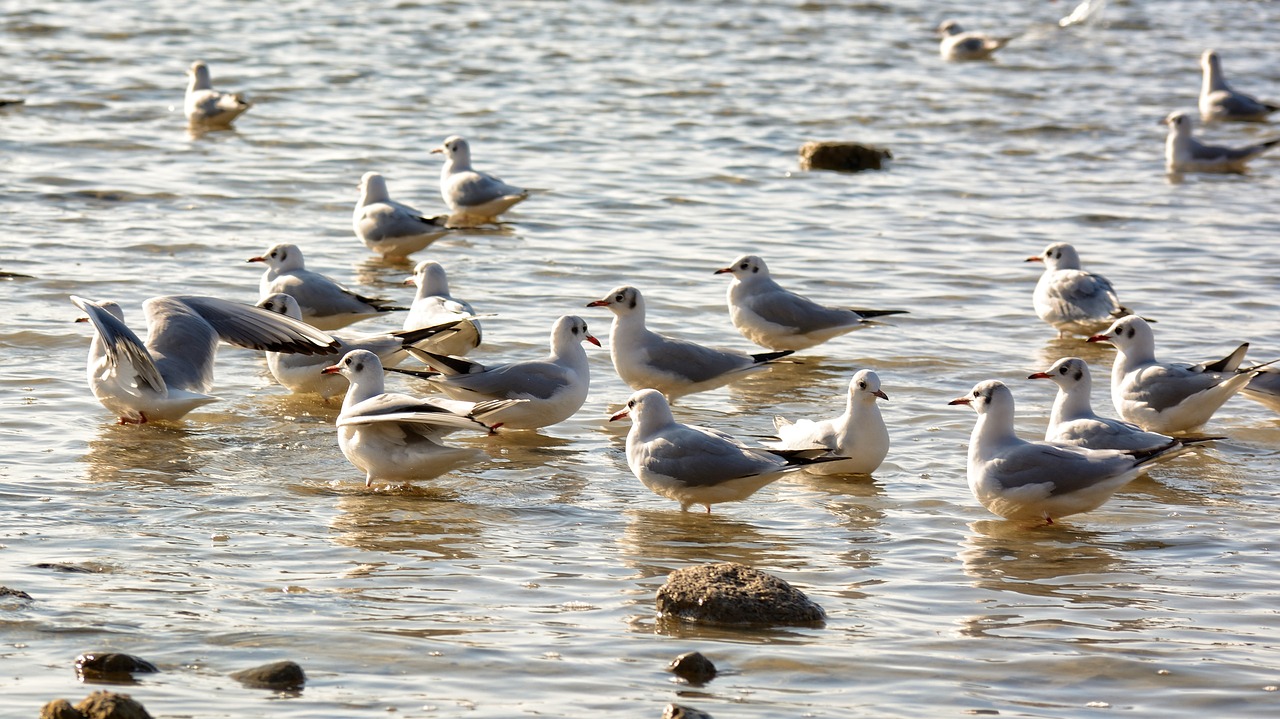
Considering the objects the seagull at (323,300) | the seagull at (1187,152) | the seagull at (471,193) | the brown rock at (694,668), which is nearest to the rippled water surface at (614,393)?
the brown rock at (694,668)

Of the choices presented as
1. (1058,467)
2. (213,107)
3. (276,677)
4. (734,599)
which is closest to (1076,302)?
(1058,467)

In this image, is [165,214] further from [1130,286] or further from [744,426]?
[1130,286]

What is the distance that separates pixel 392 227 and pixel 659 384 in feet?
15.3

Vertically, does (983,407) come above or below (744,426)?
above

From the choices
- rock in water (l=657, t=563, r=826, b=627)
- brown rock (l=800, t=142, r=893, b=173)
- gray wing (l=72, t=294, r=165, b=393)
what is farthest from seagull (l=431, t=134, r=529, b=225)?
rock in water (l=657, t=563, r=826, b=627)

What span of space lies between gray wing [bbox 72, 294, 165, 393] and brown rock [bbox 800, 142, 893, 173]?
10.7 m

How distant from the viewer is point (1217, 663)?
6086 millimetres

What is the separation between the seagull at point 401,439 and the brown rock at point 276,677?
2483 mm

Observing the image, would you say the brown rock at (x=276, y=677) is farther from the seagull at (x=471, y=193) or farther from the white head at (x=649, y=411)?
the seagull at (x=471, y=193)

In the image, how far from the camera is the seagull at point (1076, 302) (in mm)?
11727

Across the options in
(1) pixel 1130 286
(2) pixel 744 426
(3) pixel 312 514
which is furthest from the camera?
(1) pixel 1130 286

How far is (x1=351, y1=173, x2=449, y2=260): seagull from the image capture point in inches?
552

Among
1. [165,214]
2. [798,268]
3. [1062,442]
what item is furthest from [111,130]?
[1062,442]

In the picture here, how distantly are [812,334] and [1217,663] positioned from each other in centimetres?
548
